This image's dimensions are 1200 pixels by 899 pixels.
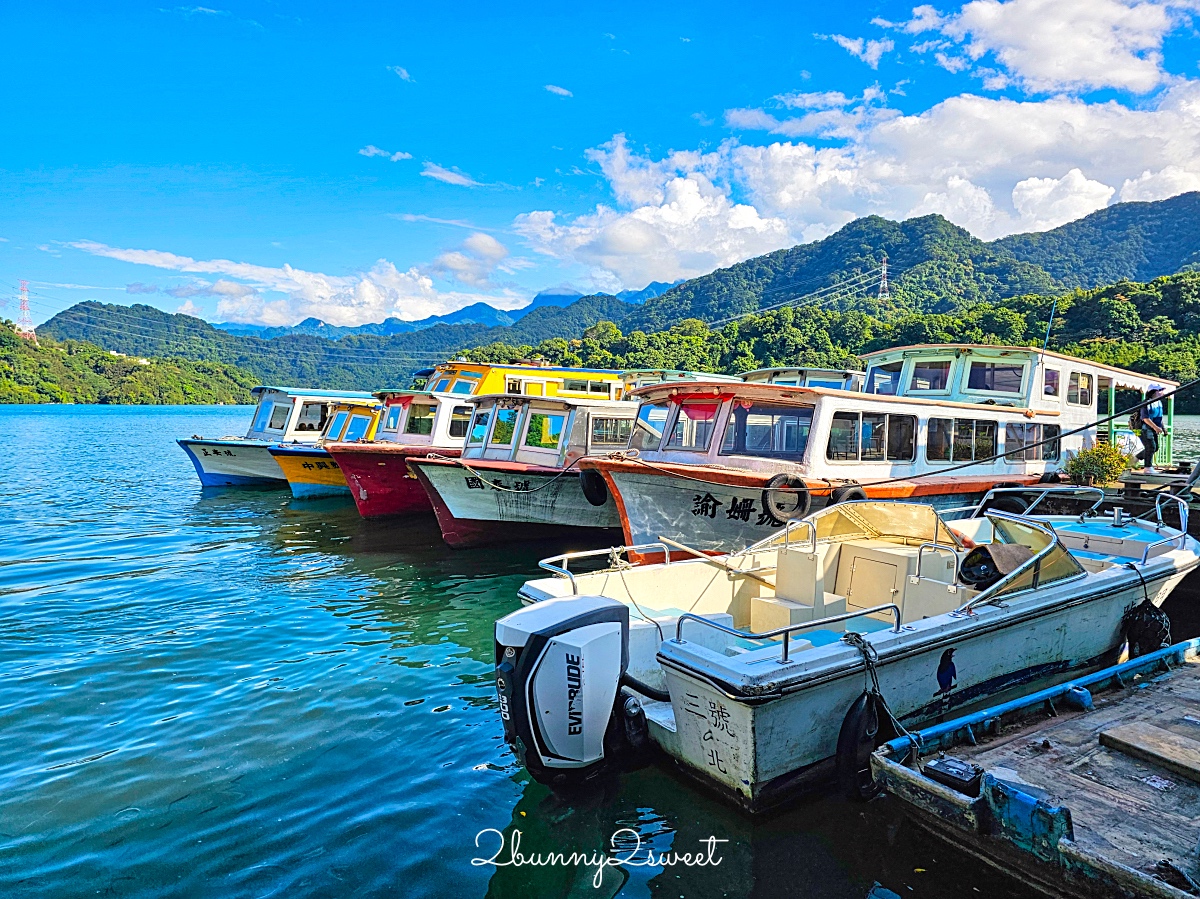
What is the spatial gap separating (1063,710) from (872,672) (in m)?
1.81

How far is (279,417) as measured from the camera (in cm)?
2531


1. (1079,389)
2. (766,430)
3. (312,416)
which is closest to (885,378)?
(1079,389)

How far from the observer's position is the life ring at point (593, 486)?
501 inches

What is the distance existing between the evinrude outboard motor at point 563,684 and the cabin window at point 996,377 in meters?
12.3

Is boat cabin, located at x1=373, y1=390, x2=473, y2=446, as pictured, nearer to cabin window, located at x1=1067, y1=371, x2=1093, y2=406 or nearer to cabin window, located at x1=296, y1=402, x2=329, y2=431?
cabin window, located at x1=296, y1=402, x2=329, y2=431

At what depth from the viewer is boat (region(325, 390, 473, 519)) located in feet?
58.1

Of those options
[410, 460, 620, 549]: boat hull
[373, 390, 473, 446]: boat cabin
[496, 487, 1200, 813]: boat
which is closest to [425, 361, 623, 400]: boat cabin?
[373, 390, 473, 446]: boat cabin

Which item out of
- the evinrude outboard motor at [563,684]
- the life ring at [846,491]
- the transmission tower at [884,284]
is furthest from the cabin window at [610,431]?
the transmission tower at [884,284]

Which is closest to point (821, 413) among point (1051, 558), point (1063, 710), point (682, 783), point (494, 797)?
point (1051, 558)

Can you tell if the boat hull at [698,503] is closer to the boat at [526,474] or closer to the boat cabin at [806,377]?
the boat at [526,474]

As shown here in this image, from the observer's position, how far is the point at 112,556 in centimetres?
1427

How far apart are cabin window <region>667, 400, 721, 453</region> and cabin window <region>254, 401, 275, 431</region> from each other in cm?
1880

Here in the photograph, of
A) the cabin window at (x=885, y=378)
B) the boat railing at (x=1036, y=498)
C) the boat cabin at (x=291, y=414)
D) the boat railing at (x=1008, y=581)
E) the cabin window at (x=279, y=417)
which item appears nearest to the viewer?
the boat railing at (x=1008, y=581)

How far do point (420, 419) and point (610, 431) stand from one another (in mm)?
7122
